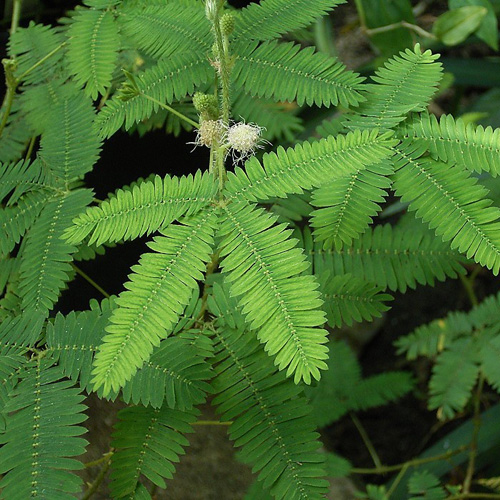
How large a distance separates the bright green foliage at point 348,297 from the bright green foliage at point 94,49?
521mm

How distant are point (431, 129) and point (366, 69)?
0.94 metres

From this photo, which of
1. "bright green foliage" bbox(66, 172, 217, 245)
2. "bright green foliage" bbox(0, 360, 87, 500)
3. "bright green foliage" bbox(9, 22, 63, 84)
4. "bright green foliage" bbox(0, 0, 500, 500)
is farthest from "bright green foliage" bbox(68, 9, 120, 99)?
→ "bright green foliage" bbox(0, 360, 87, 500)

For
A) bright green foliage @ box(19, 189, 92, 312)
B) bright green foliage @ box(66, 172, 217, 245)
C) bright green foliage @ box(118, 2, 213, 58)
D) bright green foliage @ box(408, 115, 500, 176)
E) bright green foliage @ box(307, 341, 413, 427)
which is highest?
bright green foliage @ box(118, 2, 213, 58)

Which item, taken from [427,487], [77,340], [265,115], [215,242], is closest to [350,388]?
[427,487]

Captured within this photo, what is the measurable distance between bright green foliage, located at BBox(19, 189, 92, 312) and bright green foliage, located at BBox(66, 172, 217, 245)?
0.11 metres

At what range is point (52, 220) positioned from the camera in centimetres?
100

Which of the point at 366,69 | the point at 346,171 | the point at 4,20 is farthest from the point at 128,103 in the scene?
the point at 366,69

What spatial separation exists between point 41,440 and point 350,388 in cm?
119

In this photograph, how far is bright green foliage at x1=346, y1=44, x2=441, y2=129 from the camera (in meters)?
0.95

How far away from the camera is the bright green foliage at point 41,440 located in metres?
0.78

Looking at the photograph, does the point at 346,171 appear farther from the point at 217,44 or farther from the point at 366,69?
the point at 366,69

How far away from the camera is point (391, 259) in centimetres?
118

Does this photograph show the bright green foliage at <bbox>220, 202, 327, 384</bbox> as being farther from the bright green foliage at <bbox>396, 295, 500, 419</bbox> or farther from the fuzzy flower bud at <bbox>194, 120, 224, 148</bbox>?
the bright green foliage at <bbox>396, 295, 500, 419</bbox>

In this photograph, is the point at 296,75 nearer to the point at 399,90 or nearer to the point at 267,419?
the point at 399,90
